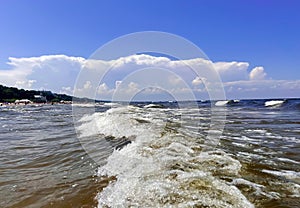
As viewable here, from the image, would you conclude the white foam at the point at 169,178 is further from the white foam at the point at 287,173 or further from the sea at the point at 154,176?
the white foam at the point at 287,173

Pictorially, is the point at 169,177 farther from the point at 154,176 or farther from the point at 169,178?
the point at 154,176

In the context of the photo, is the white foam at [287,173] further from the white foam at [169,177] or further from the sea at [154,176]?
the white foam at [169,177]

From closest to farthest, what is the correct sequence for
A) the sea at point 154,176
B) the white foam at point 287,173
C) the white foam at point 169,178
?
1. the white foam at point 169,178
2. the sea at point 154,176
3. the white foam at point 287,173

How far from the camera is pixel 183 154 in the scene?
6.47 metres

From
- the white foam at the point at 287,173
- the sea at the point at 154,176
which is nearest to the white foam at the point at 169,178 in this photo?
the sea at the point at 154,176

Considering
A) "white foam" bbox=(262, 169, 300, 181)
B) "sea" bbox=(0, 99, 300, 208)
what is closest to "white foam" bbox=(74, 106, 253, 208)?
"sea" bbox=(0, 99, 300, 208)

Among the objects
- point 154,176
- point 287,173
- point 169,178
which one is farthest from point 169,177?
point 287,173

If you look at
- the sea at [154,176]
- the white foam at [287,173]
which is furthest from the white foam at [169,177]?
the white foam at [287,173]

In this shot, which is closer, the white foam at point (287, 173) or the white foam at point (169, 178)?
the white foam at point (169, 178)

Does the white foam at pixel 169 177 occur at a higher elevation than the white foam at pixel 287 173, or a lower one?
higher

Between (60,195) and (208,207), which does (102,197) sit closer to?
(60,195)

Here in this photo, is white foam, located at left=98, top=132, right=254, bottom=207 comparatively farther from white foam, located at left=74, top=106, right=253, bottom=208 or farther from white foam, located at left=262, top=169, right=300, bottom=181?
white foam, located at left=262, top=169, right=300, bottom=181

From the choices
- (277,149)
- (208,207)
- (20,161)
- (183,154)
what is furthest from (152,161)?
(277,149)

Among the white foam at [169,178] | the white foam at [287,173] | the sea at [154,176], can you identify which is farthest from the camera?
the white foam at [287,173]
